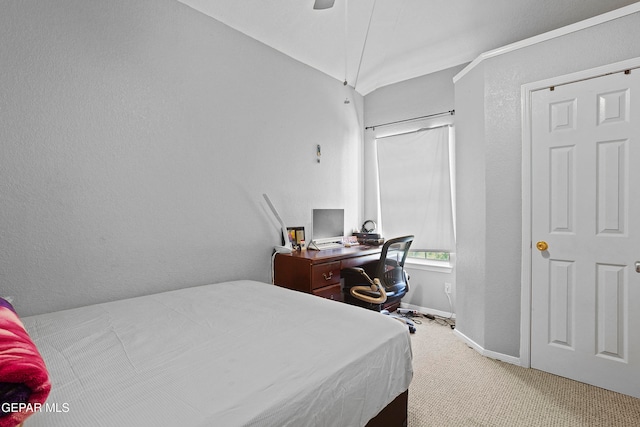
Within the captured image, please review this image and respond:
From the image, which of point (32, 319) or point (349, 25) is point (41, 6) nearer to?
point (32, 319)

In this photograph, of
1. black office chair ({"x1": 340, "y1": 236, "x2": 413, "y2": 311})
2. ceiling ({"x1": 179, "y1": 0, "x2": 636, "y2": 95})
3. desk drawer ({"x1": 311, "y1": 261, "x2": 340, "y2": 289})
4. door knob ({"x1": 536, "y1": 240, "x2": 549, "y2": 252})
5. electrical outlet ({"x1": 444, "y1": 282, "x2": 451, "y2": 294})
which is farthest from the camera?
electrical outlet ({"x1": 444, "y1": 282, "x2": 451, "y2": 294})

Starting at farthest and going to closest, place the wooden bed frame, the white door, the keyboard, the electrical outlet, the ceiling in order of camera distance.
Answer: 1. the electrical outlet
2. the keyboard
3. the ceiling
4. the white door
5. the wooden bed frame

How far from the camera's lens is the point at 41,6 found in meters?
1.72

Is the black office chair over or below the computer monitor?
below

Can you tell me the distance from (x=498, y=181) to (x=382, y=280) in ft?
4.14

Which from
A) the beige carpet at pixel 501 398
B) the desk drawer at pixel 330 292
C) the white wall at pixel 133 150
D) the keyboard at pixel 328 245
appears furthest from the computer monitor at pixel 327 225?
the beige carpet at pixel 501 398

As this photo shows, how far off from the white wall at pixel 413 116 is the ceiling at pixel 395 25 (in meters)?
0.32

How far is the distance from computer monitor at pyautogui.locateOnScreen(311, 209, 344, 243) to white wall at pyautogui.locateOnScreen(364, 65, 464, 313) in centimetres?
69

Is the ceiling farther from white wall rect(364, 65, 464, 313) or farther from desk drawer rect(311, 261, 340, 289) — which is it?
desk drawer rect(311, 261, 340, 289)

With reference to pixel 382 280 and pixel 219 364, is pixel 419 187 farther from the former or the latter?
pixel 219 364

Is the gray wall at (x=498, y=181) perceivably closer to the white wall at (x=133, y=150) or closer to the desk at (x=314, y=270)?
the desk at (x=314, y=270)

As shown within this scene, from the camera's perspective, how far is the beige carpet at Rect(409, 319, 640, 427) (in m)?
1.72

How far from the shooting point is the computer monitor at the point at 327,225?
325 centimetres

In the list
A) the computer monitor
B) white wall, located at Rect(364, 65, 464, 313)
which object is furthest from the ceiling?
the computer monitor
